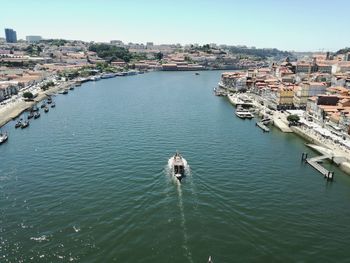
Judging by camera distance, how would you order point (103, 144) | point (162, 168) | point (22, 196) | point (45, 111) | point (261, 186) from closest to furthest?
point (22, 196)
point (261, 186)
point (162, 168)
point (103, 144)
point (45, 111)

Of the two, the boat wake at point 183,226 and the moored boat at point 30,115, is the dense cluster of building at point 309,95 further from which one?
the moored boat at point 30,115

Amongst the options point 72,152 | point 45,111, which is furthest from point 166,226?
point 45,111

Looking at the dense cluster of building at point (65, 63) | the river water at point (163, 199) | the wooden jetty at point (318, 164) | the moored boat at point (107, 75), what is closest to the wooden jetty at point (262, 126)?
the river water at point (163, 199)

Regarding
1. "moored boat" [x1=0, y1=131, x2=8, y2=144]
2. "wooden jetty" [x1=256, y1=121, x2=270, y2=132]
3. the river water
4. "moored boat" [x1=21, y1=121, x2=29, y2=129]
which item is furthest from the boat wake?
"moored boat" [x1=21, y1=121, x2=29, y2=129]

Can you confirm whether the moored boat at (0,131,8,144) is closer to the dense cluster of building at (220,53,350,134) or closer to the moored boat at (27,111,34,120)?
the moored boat at (27,111,34,120)

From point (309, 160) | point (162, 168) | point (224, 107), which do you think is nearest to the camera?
point (162, 168)

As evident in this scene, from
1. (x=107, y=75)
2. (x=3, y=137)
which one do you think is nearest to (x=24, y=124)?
(x=3, y=137)

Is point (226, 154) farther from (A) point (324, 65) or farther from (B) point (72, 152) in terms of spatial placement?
(A) point (324, 65)
